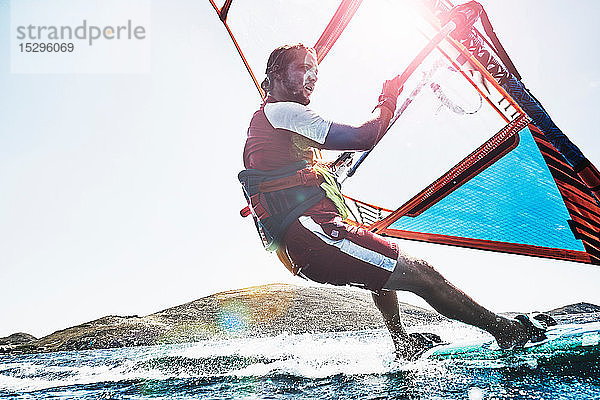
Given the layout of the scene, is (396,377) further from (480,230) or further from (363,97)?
(363,97)

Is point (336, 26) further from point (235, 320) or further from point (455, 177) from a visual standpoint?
point (235, 320)

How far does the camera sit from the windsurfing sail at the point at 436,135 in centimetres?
331

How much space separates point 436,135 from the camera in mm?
3748

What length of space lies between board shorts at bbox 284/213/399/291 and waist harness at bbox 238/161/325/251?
72 mm

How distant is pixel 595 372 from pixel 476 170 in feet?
6.41

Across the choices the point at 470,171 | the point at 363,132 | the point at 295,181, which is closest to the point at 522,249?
the point at 470,171

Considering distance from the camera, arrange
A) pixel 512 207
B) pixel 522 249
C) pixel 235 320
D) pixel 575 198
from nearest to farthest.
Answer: pixel 575 198 → pixel 512 207 → pixel 522 249 → pixel 235 320

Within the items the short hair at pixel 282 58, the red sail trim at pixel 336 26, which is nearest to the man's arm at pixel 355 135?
the short hair at pixel 282 58

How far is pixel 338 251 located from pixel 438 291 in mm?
756

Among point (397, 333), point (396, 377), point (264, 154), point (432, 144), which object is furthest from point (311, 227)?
point (432, 144)

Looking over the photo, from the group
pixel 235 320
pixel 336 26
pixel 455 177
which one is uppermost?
pixel 235 320

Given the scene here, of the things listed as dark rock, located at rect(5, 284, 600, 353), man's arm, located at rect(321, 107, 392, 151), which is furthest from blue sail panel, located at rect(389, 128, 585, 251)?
dark rock, located at rect(5, 284, 600, 353)

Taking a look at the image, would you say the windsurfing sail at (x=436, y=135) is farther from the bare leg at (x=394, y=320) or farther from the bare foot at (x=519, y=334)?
the bare foot at (x=519, y=334)

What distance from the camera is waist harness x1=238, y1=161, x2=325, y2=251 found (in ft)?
8.38
